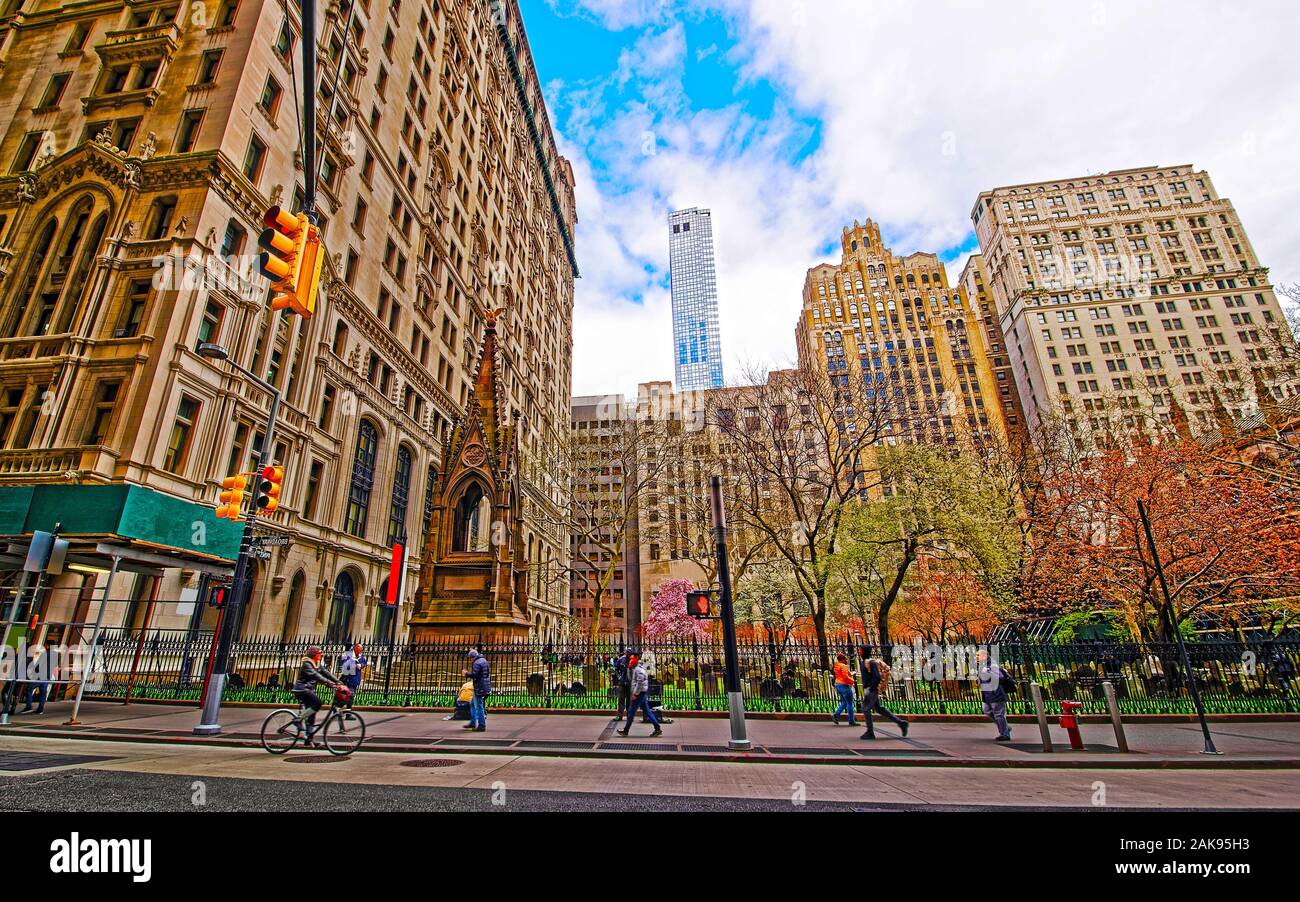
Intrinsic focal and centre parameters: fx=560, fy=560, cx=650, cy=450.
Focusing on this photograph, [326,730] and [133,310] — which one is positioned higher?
[133,310]

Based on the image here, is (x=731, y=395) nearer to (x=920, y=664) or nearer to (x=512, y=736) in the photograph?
(x=920, y=664)

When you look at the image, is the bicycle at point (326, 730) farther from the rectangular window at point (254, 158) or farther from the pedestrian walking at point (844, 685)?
the rectangular window at point (254, 158)

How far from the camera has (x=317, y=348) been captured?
29141mm

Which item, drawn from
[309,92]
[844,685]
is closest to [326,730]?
[309,92]

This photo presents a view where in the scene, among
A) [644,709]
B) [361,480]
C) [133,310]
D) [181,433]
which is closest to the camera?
[644,709]

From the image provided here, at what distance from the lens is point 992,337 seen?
113 m

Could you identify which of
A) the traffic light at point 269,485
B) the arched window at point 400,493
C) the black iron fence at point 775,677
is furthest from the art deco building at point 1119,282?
the traffic light at point 269,485

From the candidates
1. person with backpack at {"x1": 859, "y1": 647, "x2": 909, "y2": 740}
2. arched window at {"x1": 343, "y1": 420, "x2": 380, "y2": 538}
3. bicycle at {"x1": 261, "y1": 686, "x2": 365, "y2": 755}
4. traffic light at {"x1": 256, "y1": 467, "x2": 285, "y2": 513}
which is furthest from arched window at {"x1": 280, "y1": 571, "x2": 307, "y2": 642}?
person with backpack at {"x1": 859, "y1": 647, "x2": 909, "y2": 740}

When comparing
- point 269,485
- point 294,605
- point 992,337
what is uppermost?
point 992,337

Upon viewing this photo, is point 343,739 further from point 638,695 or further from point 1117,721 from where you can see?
point 1117,721

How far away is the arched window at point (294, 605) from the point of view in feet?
87.7

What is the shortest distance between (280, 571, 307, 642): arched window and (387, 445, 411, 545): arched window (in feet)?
26.0

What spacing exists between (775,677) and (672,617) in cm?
4856
